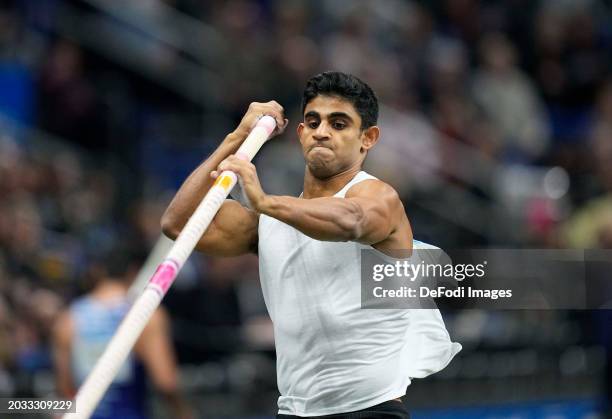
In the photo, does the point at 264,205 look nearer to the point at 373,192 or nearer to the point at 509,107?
the point at 373,192

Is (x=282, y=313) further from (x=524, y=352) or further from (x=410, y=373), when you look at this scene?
(x=524, y=352)

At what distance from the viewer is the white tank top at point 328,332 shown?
616cm

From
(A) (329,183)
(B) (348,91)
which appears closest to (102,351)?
(A) (329,183)

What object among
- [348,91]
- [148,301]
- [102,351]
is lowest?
[148,301]

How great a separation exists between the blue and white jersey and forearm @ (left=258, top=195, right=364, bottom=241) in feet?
13.1

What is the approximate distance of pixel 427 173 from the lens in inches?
564

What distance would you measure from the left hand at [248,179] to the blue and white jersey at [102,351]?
12.3ft

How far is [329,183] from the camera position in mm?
6387

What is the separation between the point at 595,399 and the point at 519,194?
12.1 feet

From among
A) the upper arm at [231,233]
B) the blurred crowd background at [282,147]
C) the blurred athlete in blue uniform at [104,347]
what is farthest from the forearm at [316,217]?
the blurred crowd background at [282,147]

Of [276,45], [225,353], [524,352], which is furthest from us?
[276,45]

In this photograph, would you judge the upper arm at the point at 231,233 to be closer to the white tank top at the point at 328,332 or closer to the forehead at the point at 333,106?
the white tank top at the point at 328,332

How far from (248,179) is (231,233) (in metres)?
0.78

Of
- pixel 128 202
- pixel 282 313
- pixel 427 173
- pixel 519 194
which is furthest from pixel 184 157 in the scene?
pixel 282 313
